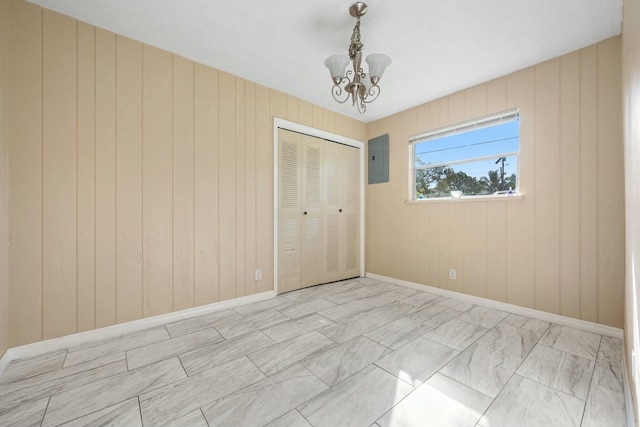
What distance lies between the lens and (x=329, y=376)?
5.10 ft

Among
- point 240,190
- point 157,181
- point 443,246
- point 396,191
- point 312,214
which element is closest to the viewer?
point 157,181

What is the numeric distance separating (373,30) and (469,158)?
1.81m

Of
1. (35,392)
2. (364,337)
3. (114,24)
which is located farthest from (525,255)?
(114,24)

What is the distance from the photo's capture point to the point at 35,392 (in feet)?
4.69

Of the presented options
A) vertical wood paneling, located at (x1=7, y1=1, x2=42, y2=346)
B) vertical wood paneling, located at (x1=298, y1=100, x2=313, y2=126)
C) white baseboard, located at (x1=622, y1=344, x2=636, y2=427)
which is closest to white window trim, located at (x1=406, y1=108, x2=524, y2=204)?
vertical wood paneling, located at (x1=298, y1=100, x2=313, y2=126)

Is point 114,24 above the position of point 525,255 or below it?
above

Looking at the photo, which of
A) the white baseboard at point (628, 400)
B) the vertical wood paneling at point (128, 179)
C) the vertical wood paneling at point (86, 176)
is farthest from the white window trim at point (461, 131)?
the vertical wood paneling at point (86, 176)

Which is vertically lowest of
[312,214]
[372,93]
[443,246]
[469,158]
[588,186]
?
[443,246]

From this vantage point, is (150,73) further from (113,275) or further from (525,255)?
(525,255)

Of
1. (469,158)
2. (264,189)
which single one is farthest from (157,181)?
(469,158)

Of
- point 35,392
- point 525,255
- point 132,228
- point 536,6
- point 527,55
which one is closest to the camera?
point 35,392

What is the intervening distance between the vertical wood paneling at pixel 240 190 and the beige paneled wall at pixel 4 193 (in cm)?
160

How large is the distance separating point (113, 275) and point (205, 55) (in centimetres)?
212

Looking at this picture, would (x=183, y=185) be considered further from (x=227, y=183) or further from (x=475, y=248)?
(x=475, y=248)
